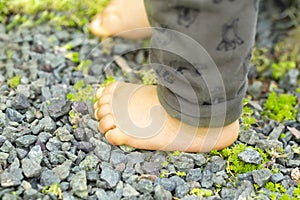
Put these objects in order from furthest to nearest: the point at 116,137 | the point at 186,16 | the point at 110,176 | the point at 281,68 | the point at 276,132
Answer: the point at 281,68 → the point at 276,132 → the point at 116,137 → the point at 110,176 → the point at 186,16

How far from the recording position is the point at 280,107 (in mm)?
1779

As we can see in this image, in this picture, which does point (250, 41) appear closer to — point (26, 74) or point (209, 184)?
point (209, 184)

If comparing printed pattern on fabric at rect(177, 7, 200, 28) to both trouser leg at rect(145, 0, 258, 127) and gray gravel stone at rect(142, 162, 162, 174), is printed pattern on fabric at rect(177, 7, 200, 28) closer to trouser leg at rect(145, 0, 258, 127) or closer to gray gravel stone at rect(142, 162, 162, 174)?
trouser leg at rect(145, 0, 258, 127)

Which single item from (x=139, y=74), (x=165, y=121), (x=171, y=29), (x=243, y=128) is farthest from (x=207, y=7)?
(x=139, y=74)

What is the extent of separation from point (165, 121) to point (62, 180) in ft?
1.10

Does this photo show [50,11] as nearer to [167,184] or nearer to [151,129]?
[151,129]

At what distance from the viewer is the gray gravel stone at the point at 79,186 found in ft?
4.39

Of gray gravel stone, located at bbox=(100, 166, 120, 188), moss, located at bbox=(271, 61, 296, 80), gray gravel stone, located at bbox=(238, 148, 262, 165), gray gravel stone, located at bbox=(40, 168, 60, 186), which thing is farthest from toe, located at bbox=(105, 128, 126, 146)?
moss, located at bbox=(271, 61, 296, 80)

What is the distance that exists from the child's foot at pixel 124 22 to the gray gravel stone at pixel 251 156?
0.71 meters

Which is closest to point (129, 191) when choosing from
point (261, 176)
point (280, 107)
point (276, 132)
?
point (261, 176)

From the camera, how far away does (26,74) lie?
70.0 inches

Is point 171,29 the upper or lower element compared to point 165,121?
upper

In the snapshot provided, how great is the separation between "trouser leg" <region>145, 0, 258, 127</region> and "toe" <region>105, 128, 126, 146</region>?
6.1 inches

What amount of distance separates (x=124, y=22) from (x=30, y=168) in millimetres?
832
